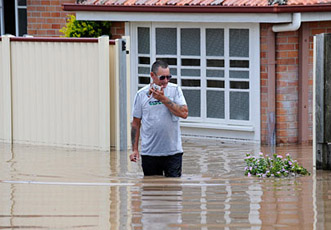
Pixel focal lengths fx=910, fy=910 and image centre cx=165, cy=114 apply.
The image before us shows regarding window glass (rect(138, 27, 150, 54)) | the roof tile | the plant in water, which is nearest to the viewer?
the plant in water

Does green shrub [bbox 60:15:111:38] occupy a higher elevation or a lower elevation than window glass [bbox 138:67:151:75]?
higher

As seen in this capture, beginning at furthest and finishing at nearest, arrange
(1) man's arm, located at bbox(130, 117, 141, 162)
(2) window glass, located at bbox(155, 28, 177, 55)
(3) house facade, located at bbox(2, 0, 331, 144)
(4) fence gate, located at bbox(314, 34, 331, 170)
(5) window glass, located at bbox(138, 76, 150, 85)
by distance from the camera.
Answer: (5) window glass, located at bbox(138, 76, 150, 85)
(2) window glass, located at bbox(155, 28, 177, 55)
(3) house facade, located at bbox(2, 0, 331, 144)
(4) fence gate, located at bbox(314, 34, 331, 170)
(1) man's arm, located at bbox(130, 117, 141, 162)

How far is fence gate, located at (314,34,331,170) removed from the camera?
37.7ft

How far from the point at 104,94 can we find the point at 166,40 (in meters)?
2.82

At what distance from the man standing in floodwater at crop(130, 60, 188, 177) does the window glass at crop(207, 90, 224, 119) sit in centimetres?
579

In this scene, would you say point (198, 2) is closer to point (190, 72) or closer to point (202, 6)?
point (202, 6)

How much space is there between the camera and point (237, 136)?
15.9m

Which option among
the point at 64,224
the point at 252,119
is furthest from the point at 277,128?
the point at 64,224

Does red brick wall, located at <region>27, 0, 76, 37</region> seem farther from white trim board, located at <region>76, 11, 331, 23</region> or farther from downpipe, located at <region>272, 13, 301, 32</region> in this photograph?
downpipe, located at <region>272, 13, 301, 32</region>

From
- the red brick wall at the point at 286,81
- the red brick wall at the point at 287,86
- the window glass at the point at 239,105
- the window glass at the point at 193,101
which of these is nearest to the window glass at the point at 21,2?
the window glass at the point at 193,101

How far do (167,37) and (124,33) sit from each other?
1.00 m

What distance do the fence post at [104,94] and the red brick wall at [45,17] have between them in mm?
5234

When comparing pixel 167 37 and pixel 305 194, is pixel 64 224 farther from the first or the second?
pixel 167 37

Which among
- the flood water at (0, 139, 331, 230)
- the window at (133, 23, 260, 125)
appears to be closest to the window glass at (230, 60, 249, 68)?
the window at (133, 23, 260, 125)
